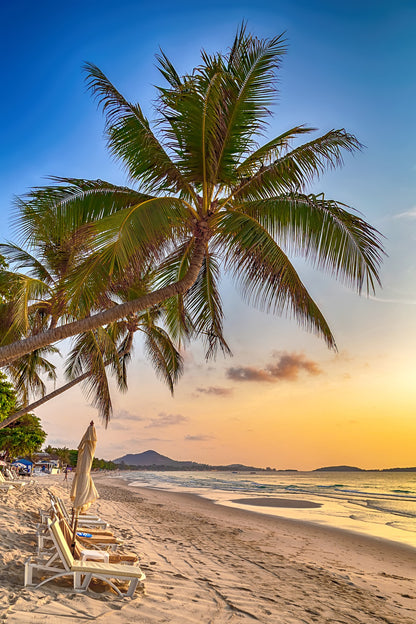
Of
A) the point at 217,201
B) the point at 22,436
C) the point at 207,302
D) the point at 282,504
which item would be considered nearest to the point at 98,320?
the point at 217,201

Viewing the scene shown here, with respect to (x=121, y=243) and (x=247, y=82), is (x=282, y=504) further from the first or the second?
(x=247, y=82)

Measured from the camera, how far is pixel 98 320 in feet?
18.3

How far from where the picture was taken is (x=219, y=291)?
28.8ft

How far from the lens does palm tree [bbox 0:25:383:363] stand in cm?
629

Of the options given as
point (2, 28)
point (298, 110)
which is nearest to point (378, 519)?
point (298, 110)

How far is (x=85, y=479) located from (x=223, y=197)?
5386 millimetres

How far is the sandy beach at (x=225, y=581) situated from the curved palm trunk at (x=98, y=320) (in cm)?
253

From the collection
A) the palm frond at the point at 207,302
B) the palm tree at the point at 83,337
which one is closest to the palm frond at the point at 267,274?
the palm frond at the point at 207,302

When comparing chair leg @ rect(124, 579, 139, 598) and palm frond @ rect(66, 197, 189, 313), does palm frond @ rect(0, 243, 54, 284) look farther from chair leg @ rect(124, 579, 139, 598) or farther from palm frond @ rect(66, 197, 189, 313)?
chair leg @ rect(124, 579, 139, 598)

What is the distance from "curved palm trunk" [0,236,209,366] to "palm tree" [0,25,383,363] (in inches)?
0.9

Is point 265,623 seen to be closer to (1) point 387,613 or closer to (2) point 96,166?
(1) point 387,613

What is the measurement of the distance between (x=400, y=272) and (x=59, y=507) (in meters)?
9.77

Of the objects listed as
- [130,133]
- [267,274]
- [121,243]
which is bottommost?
[121,243]

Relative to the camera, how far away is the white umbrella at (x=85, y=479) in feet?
24.6
